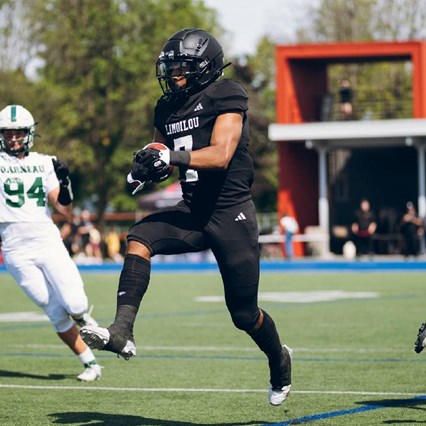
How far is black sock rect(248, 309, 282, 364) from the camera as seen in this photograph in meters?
6.75

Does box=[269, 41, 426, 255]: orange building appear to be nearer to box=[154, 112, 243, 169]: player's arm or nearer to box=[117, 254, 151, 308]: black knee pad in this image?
box=[154, 112, 243, 169]: player's arm

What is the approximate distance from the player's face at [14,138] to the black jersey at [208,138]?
2.48 meters

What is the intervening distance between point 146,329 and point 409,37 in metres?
42.6

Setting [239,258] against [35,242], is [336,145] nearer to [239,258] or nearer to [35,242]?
[35,242]

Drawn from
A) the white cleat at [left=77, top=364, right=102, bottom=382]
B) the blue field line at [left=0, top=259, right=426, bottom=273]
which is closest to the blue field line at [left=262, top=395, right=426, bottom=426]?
the white cleat at [left=77, top=364, right=102, bottom=382]

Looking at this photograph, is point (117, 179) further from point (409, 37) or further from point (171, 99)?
point (171, 99)

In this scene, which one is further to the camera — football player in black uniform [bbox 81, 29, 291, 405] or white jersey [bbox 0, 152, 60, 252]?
white jersey [bbox 0, 152, 60, 252]

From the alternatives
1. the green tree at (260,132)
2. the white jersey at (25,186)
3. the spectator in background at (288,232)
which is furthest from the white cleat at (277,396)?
the green tree at (260,132)

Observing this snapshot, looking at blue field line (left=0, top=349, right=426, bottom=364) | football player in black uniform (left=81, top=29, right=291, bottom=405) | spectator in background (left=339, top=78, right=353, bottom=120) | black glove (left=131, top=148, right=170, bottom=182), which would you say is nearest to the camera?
black glove (left=131, top=148, right=170, bottom=182)

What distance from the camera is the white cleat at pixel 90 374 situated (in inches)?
349

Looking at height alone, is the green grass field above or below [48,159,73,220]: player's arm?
below

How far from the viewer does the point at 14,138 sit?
8883 millimetres

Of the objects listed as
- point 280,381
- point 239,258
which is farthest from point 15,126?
point 280,381

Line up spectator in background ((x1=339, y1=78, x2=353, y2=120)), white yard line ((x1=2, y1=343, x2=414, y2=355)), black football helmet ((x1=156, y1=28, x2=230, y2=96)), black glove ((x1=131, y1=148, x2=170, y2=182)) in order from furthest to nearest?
1. spectator in background ((x1=339, y1=78, x2=353, y2=120))
2. white yard line ((x1=2, y1=343, x2=414, y2=355))
3. black football helmet ((x1=156, y1=28, x2=230, y2=96))
4. black glove ((x1=131, y1=148, x2=170, y2=182))
